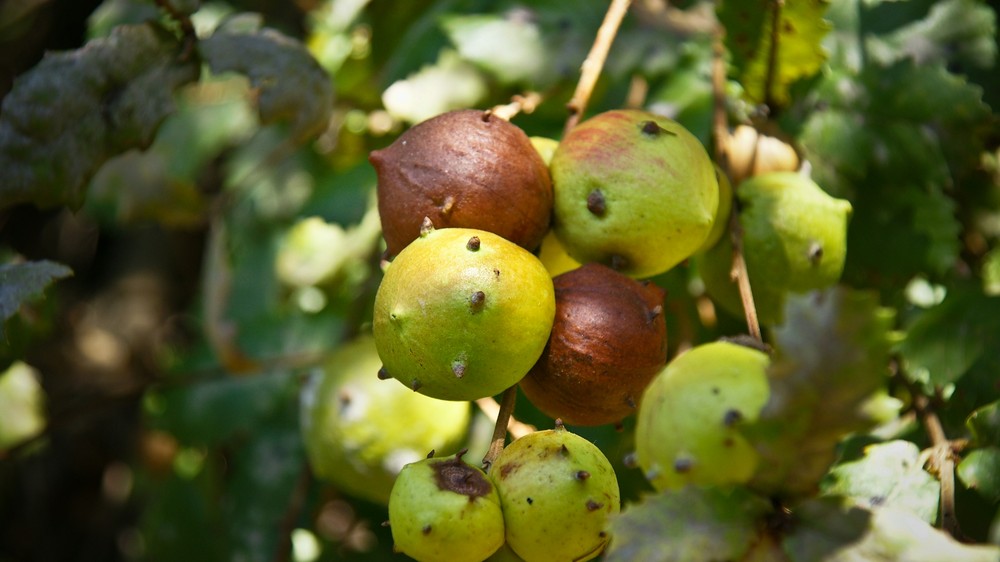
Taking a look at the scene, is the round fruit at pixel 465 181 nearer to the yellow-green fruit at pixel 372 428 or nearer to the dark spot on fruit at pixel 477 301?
the dark spot on fruit at pixel 477 301

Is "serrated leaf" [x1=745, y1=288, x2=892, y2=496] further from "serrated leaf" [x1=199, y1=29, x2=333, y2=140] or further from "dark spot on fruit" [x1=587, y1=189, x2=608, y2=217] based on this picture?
"serrated leaf" [x1=199, y1=29, x2=333, y2=140]

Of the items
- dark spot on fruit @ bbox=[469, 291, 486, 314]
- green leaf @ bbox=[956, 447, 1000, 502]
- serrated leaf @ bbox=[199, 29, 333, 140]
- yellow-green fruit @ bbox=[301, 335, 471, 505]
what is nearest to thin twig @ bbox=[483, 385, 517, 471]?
dark spot on fruit @ bbox=[469, 291, 486, 314]

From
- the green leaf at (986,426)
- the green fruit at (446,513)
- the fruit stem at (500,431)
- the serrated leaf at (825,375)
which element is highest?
the serrated leaf at (825,375)

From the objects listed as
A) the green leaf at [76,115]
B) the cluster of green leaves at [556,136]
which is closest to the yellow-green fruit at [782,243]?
the cluster of green leaves at [556,136]

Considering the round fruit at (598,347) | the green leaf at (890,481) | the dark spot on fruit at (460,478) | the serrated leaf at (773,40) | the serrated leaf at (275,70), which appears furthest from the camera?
the serrated leaf at (275,70)

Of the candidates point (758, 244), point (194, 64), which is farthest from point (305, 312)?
point (758, 244)

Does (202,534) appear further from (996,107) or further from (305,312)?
(996,107)
